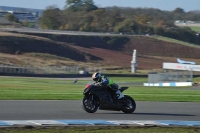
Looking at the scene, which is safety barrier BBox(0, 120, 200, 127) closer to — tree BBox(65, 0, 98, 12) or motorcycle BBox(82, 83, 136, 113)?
motorcycle BBox(82, 83, 136, 113)

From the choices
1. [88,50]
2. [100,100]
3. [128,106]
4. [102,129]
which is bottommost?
[102,129]

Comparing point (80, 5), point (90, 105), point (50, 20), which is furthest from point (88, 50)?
point (90, 105)

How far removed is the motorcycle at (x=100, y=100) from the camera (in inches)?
593

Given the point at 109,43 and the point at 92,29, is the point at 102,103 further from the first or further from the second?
the point at 92,29

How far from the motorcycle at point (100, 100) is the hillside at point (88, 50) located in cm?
5294

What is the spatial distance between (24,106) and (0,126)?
464cm

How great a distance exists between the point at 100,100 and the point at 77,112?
32.6 inches

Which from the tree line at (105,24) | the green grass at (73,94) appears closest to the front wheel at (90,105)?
the green grass at (73,94)

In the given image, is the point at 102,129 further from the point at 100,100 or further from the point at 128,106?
the point at 128,106

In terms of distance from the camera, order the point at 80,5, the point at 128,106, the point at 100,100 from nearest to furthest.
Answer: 1. the point at 100,100
2. the point at 128,106
3. the point at 80,5

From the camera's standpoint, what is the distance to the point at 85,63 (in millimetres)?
82062

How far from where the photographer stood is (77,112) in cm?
1547

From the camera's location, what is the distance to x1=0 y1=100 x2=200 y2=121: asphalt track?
46.7ft

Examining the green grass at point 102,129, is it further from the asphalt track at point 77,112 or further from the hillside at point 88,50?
the hillside at point 88,50
